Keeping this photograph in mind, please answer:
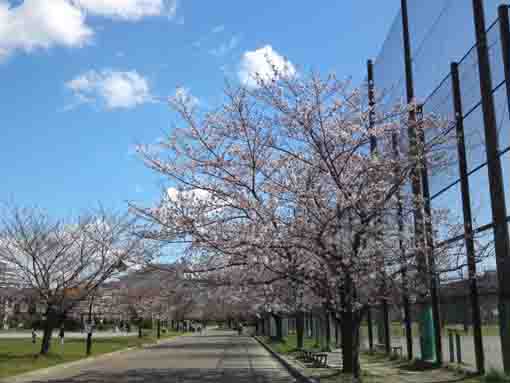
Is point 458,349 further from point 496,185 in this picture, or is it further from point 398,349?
point 398,349

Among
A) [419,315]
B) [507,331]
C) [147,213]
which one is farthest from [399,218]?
[419,315]

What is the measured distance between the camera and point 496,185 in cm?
1475

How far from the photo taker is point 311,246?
13328mm

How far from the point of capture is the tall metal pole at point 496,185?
14.1 m

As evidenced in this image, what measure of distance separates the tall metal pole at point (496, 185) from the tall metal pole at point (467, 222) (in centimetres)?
79

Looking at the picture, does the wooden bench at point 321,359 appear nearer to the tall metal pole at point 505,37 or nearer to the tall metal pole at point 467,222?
A: the tall metal pole at point 467,222

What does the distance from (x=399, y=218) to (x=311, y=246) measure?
8.62 ft

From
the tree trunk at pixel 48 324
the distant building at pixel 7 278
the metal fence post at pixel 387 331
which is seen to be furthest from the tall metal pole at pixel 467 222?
the distant building at pixel 7 278

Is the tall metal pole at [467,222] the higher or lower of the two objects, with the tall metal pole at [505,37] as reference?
lower

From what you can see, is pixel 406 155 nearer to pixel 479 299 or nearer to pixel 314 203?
pixel 314 203

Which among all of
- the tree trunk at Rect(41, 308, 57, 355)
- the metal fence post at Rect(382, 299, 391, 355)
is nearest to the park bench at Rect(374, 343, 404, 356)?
the metal fence post at Rect(382, 299, 391, 355)

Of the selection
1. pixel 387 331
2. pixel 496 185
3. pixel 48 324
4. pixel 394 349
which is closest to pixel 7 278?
pixel 48 324

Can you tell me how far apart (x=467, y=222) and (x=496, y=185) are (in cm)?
191

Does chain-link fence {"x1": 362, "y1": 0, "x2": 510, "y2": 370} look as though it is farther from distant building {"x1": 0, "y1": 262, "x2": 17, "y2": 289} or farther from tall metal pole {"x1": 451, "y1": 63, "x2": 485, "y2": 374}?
distant building {"x1": 0, "y1": 262, "x2": 17, "y2": 289}
